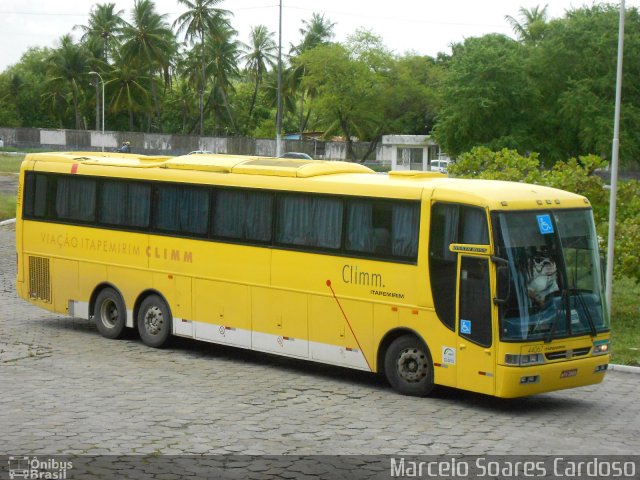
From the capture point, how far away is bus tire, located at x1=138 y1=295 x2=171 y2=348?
18641 mm

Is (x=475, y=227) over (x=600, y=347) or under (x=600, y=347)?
over

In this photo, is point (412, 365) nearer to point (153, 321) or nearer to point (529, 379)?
point (529, 379)

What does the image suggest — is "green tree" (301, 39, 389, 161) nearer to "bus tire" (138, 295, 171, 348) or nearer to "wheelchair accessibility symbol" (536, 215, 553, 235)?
"bus tire" (138, 295, 171, 348)

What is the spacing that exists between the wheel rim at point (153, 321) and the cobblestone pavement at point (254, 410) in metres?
0.32

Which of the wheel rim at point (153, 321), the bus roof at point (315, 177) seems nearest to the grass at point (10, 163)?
the bus roof at point (315, 177)

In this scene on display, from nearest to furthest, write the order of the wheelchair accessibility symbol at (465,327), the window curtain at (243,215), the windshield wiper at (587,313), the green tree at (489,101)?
the wheelchair accessibility symbol at (465,327)
the windshield wiper at (587,313)
the window curtain at (243,215)
the green tree at (489,101)

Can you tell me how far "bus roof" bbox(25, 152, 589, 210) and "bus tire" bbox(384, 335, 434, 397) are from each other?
190cm

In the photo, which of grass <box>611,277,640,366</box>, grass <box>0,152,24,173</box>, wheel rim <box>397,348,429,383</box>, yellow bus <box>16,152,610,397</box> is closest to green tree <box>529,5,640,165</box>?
grass <box>0,152,24,173</box>

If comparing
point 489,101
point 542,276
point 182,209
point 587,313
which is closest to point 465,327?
point 542,276

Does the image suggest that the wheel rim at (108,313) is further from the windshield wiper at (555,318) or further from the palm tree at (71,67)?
the palm tree at (71,67)

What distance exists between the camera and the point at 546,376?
45.9ft

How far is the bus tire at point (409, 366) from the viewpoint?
585 inches

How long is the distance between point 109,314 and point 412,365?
6.81 m

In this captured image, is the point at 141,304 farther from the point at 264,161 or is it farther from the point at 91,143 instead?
the point at 91,143
